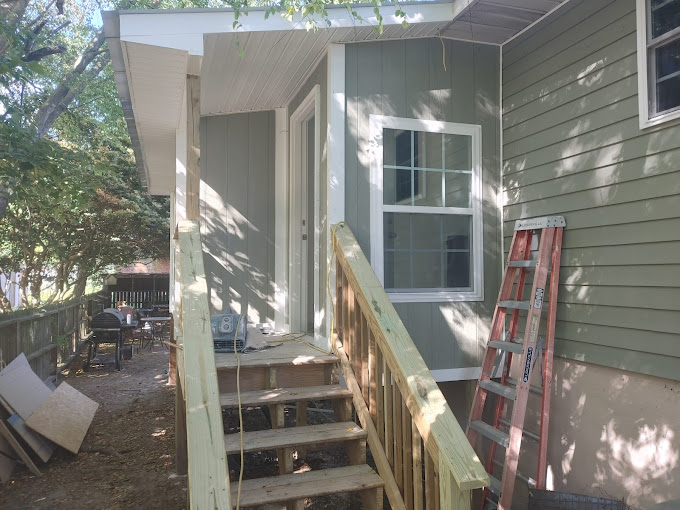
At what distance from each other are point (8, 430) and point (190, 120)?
3026 mm

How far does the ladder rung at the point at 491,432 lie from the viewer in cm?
335

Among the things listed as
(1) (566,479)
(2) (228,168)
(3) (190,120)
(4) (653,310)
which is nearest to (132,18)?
(3) (190,120)

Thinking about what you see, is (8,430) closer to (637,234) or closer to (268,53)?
(268,53)

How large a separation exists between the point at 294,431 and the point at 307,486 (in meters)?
0.40

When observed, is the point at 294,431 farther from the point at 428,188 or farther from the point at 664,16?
the point at 664,16

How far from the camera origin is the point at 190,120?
12.0ft

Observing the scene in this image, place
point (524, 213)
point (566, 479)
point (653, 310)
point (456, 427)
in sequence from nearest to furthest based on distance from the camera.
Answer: point (456, 427), point (653, 310), point (566, 479), point (524, 213)

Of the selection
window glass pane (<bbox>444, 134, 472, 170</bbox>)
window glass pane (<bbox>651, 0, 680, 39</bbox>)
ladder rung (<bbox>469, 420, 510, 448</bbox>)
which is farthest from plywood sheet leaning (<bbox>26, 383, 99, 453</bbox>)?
window glass pane (<bbox>651, 0, 680, 39</bbox>)

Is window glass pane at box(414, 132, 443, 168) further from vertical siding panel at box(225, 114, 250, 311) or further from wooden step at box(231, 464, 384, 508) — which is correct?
wooden step at box(231, 464, 384, 508)

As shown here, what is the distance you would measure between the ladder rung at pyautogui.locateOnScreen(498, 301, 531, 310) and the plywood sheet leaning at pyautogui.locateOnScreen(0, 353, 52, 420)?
4.19m

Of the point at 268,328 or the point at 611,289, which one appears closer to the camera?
the point at 611,289

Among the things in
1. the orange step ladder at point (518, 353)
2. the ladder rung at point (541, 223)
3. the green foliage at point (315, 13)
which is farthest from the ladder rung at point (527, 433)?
the green foliage at point (315, 13)

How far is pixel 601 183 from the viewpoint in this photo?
3328 millimetres

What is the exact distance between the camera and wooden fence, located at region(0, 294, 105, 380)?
18.4 ft
